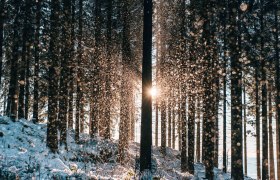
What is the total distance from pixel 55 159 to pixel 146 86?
404 centimetres

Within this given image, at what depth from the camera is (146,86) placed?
A: 11.5 metres

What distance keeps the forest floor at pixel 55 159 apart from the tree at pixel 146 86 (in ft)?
1.93

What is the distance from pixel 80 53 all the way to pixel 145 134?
8.91 meters

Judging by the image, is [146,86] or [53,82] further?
[53,82]

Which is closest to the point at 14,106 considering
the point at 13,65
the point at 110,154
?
the point at 13,65

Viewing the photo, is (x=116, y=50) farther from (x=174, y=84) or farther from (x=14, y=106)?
(x=14, y=106)

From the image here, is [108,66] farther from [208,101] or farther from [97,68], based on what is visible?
[208,101]

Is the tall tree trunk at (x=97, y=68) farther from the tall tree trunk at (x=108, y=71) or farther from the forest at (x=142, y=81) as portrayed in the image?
the tall tree trunk at (x=108, y=71)

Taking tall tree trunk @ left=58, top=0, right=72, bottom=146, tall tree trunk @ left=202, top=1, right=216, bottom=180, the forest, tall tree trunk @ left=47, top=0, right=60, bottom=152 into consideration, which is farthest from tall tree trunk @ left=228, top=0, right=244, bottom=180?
tall tree trunk @ left=58, top=0, right=72, bottom=146

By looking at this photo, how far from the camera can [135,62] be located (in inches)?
1076

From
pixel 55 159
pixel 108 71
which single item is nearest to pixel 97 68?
→ pixel 108 71

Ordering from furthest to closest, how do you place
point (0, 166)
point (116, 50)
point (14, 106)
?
point (116, 50)
point (14, 106)
point (0, 166)

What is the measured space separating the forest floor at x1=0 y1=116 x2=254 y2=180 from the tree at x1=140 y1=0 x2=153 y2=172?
587 mm

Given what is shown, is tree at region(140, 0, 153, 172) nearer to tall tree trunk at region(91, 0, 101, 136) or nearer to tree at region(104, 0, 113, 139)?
tall tree trunk at region(91, 0, 101, 136)
